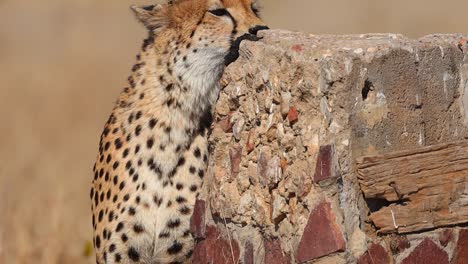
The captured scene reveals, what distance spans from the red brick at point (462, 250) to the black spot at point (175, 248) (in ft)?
4.27

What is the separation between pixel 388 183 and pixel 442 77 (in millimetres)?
387

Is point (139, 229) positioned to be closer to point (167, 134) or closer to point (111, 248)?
point (111, 248)

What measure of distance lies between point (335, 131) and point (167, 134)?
1308 millimetres

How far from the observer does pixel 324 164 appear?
3279 millimetres

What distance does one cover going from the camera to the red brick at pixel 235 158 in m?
3.79

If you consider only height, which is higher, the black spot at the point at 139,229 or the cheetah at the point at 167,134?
the cheetah at the point at 167,134

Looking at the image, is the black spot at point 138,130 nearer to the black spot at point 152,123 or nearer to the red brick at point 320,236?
the black spot at point 152,123

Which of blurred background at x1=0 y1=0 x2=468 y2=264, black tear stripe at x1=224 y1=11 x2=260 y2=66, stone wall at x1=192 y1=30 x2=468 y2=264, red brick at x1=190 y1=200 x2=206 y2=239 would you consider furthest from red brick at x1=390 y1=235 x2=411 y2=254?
blurred background at x1=0 y1=0 x2=468 y2=264

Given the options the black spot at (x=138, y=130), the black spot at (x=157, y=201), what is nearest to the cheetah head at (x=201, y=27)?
the black spot at (x=138, y=130)

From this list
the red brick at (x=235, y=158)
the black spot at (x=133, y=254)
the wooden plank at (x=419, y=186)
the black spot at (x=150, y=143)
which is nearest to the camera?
the wooden plank at (x=419, y=186)

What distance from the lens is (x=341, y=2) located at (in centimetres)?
1462

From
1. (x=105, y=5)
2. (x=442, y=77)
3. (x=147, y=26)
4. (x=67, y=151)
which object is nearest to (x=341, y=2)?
(x=105, y=5)

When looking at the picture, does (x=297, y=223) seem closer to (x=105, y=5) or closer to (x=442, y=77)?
(x=442, y=77)

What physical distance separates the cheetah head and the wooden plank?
3.28 feet
